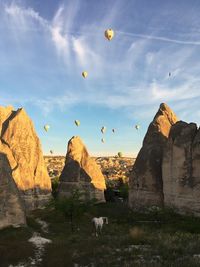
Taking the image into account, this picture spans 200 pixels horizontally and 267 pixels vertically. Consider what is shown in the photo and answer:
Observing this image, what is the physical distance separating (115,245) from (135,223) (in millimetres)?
11998

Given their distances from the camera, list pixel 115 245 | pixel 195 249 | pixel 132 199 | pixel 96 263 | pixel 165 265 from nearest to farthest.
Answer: pixel 165 265
pixel 96 263
pixel 195 249
pixel 115 245
pixel 132 199

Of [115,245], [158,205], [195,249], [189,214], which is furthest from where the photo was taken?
[158,205]

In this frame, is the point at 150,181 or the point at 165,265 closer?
the point at 165,265

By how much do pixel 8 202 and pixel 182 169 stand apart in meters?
15.8

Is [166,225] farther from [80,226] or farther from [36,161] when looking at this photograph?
[36,161]

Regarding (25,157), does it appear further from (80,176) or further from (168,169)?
(168,169)

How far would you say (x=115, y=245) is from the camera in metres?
20.9

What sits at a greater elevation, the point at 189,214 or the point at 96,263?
the point at 189,214

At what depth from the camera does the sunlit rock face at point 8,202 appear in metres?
26.6

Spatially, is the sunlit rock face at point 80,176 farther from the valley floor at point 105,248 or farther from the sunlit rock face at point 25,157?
the valley floor at point 105,248

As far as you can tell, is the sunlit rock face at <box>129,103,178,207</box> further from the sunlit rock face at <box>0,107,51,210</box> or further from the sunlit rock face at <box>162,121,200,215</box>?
the sunlit rock face at <box>0,107,51,210</box>

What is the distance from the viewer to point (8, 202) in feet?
88.5

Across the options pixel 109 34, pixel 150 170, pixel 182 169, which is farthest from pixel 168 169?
pixel 109 34


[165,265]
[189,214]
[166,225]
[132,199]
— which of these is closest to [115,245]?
[165,265]
